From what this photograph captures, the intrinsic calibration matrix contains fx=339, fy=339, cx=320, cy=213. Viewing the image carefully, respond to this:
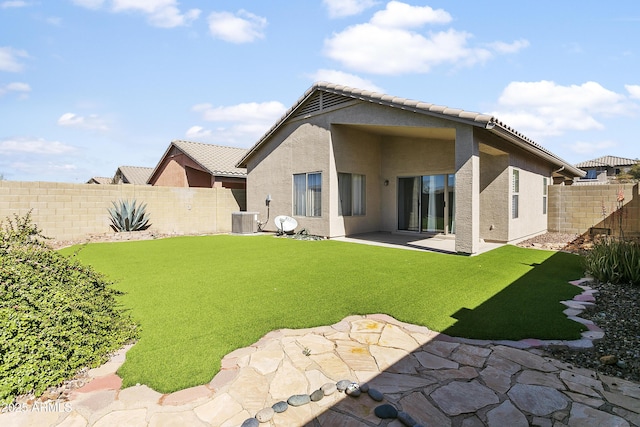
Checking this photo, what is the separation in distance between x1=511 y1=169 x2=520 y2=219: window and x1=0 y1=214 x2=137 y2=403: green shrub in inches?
499

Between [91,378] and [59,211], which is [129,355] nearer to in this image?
[91,378]

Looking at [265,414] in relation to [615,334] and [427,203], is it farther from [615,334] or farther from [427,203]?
[427,203]

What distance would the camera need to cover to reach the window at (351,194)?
14.0 meters

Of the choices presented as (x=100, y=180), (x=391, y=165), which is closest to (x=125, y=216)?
(x=391, y=165)

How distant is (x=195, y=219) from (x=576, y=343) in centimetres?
1649

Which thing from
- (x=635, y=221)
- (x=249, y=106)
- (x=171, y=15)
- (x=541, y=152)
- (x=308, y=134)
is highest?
(x=249, y=106)

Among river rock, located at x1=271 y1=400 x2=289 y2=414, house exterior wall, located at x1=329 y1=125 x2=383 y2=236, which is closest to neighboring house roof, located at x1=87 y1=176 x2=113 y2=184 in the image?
house exterior wall, located at x1=329 y1=125 x2=383 y2=236

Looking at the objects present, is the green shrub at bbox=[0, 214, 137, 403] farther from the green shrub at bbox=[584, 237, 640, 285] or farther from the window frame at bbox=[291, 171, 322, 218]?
the window frame at bbox=[291, 171, 322, 218]

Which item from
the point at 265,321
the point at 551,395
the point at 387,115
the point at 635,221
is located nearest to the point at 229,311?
the point at 265,321

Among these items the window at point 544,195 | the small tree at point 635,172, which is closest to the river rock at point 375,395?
the window at point 544,195

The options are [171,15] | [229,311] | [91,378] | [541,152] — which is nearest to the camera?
[91,378]

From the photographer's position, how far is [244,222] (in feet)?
54.5

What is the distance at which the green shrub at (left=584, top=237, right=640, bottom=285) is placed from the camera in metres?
6.73

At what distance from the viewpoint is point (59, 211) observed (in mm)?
13609
